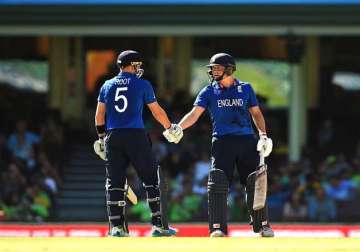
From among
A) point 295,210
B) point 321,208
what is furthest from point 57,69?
point 321,208

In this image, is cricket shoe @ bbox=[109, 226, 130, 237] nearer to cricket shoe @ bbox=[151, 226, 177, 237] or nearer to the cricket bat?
cricket shoe @ bbox=[151, 226, 177, 237]

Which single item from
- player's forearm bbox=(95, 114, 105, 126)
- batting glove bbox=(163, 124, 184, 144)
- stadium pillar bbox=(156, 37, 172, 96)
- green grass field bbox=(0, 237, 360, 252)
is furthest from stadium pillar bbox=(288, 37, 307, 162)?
green grass field bbox=(0, 237, 360, 252)

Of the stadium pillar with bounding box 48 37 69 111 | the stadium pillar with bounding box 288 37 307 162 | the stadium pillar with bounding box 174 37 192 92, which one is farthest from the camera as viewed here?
the stadium pillar with bounding box 48 37 69 111

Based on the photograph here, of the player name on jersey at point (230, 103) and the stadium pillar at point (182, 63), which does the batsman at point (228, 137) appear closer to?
the player name on jersey at point (230, 103)

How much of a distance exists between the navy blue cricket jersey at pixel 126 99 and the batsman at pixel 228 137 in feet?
1.62

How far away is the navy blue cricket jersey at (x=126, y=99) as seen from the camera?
1032 cm

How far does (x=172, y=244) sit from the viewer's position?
874cm

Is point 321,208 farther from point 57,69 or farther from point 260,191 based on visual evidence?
point 260,191

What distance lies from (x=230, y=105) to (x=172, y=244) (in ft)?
7.19

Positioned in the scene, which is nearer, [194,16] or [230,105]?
[230,105]

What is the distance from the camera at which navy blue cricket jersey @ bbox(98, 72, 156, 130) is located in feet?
33.9

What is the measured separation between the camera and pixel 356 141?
19844mm

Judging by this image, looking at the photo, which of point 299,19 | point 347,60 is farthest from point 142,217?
point 347,60

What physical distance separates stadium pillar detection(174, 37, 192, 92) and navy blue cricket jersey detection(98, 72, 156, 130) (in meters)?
10.5
